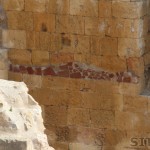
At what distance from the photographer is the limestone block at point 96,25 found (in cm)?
1328

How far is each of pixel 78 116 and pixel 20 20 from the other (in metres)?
2.02

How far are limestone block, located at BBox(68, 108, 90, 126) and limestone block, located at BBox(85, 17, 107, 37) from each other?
56.9 inches

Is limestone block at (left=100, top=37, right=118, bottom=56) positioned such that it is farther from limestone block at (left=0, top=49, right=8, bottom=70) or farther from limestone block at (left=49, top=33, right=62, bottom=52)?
limestone block at (left=0, top=49, right=8, bottom=70)

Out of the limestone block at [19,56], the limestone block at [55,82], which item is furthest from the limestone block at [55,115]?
the limestone block at [19,56]

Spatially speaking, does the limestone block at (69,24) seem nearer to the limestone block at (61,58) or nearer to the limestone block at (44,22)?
the limestone block at (44,22)

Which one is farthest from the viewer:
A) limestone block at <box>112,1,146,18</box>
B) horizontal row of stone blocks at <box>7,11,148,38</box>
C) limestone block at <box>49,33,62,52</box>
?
limestone block at <box>49,33,62,52</box>

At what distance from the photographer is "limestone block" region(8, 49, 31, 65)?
549 inches

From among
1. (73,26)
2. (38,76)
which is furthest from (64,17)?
(38,76)

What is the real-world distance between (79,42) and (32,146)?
8.05 metres

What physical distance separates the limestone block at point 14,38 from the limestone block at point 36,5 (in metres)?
0.51

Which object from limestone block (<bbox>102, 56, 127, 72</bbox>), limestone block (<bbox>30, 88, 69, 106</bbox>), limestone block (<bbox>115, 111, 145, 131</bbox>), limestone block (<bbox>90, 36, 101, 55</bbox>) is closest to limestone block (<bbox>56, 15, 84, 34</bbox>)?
limestone block (<bbox>90, 36, 101, 55</bbox>)

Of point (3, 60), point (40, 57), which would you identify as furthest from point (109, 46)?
point (3, 60)

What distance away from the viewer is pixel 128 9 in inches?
512

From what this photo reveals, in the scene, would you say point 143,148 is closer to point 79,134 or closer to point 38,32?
point 79,134
